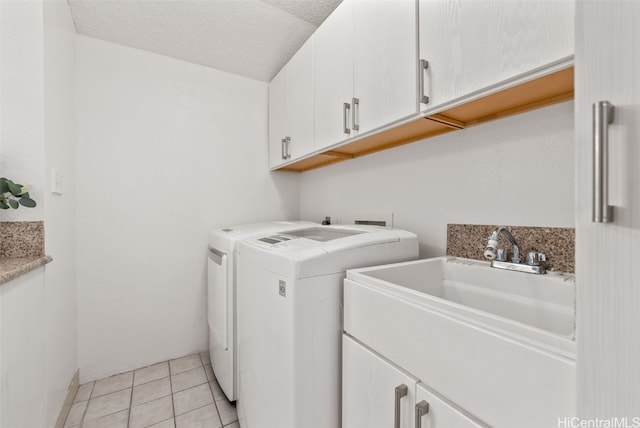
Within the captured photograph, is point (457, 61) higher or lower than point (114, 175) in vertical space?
higher

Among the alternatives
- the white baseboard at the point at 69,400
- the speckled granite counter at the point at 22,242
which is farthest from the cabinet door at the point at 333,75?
the white baseboard at the point at 69,400

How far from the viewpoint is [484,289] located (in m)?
1.10

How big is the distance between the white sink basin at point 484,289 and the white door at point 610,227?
7.8 inches

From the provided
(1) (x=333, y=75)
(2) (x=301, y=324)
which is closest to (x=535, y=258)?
(2) (x=301, y=324)

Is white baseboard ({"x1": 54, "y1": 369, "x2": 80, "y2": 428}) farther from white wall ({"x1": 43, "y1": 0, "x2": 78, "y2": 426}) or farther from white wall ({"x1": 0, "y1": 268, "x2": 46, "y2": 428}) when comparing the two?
white wall ({"x1": 0, "y1": 268, "x2": 46, "y2": 428})

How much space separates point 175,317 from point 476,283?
210 cm

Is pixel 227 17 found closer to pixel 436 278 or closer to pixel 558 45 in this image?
pixel 558 45

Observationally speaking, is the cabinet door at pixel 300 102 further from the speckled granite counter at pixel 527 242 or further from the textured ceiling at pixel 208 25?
the speckled granite counter at pixel 527 242

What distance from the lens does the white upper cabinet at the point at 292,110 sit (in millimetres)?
1792

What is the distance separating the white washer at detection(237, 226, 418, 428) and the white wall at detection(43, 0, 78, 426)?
101 cm

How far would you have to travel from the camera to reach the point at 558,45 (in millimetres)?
704

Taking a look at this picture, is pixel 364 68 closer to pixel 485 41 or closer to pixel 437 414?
pixel 485 41

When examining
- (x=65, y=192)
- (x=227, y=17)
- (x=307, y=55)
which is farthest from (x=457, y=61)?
(x=65, y=192)

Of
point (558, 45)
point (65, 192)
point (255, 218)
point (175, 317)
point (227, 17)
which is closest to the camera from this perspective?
point (558, 45)
